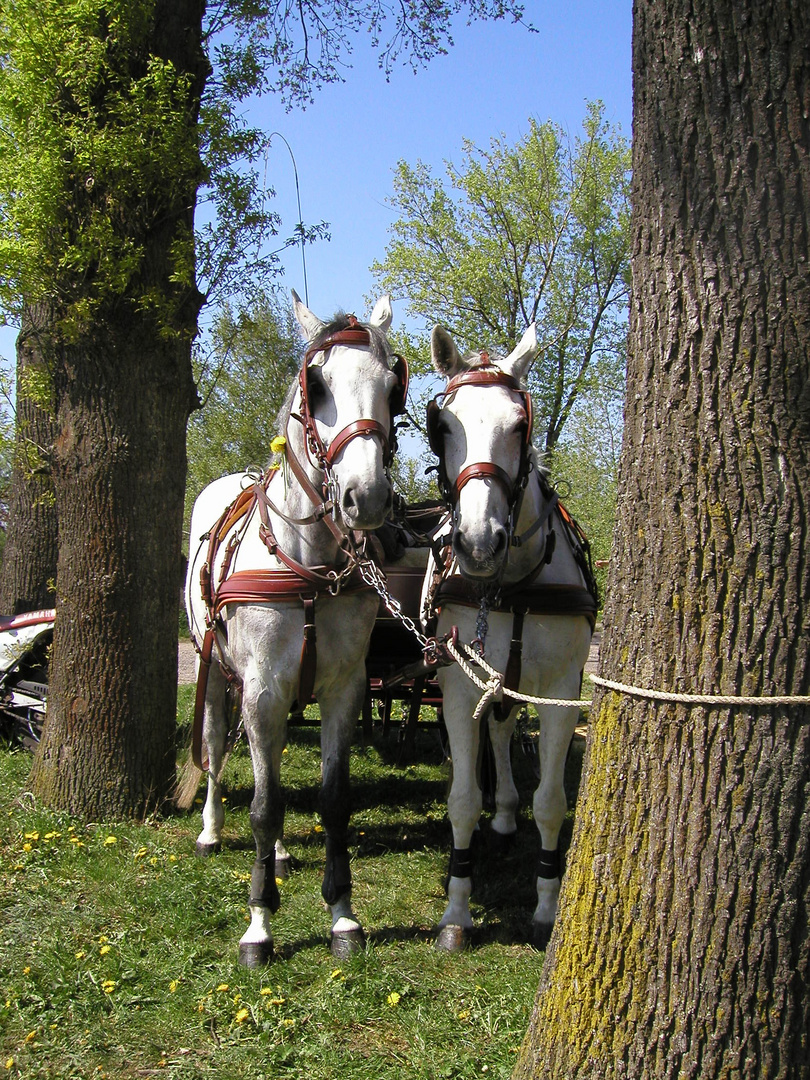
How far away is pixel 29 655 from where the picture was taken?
20.0 feet

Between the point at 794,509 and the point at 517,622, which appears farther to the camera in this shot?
the point at 517,622

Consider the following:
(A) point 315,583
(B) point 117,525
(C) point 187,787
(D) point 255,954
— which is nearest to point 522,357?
(A) point 315,583

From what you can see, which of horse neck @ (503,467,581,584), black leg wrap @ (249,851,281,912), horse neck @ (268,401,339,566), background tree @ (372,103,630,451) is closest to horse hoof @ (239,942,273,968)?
black leg wrap @ (249,851,281,912)

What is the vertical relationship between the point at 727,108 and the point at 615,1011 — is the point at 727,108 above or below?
above

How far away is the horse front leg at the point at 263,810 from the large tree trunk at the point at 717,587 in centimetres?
164

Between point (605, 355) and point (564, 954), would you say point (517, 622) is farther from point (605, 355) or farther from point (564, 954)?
point (605, 355)

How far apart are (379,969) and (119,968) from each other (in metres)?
0.98

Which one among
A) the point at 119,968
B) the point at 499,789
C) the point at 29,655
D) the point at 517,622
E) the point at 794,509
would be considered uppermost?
the point at 794,509

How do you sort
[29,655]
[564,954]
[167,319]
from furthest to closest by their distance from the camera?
[29,655] → [167,319] → [564,954]

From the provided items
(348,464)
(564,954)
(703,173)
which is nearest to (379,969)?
(564,954)

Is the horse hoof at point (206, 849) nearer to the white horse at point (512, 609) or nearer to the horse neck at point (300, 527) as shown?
the white horse at point (512, 609)

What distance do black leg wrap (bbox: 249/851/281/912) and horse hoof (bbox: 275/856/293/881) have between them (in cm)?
65

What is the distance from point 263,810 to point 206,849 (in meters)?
1.19

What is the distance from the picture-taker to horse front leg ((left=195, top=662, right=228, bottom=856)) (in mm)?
4734
